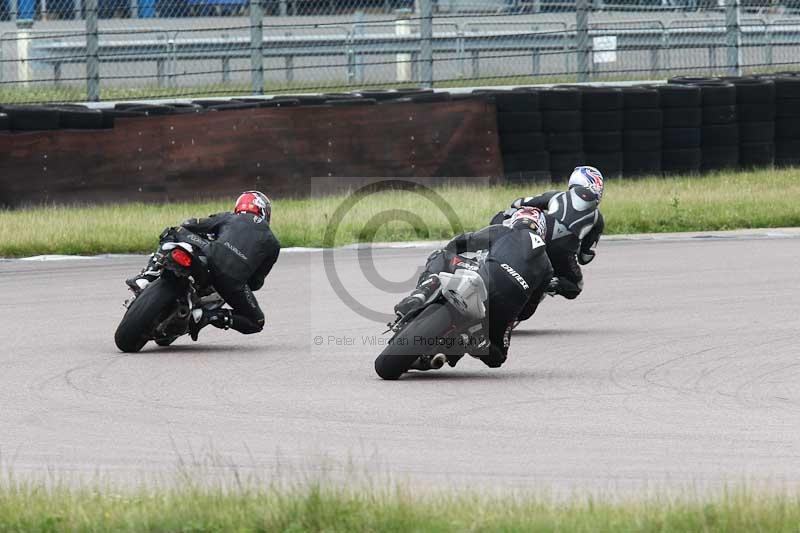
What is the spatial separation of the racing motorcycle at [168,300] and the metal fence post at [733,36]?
41.5 ft

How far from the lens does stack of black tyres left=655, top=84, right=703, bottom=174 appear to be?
18688mm

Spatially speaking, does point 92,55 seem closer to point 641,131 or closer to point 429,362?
point 641,131

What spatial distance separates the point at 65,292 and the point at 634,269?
528 cm

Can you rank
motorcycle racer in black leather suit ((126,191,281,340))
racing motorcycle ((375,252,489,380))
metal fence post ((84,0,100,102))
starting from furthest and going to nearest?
metal fence post ((84,0,100,102))
motorcycle racer in black leather suit ((126,191,281,340))
racing motorcycle ((375,252,489,380))

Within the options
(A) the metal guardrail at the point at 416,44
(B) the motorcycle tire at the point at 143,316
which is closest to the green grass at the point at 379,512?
(B) the motorcycle tire at the point at 143,316

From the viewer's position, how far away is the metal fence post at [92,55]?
18.4 metres

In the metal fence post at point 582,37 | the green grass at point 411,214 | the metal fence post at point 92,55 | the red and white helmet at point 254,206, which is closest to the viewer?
the red and white helmet at point 254,206

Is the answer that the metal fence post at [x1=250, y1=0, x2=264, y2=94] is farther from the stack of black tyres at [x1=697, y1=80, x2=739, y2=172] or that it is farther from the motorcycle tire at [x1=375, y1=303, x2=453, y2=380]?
the motorcycle tire at [x1=375, y1=303, x2=453, y2=380]

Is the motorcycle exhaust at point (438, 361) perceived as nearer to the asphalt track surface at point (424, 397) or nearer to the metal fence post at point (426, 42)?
the asphalt track surface at point (424, 397)

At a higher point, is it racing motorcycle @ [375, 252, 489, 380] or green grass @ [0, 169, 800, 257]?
green grass @ [0, 169, 800, 257]

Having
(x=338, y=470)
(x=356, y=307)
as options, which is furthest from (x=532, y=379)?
(x=356, y=307)

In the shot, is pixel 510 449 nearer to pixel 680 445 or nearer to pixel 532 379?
pixel 680 445

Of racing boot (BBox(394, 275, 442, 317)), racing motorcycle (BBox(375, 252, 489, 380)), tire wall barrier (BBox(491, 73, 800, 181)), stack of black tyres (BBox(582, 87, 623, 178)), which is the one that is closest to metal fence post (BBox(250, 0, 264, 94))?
tire wall barrier (BBox(491, 73, 800, 181))

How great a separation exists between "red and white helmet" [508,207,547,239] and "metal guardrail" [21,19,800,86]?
10519 mm
